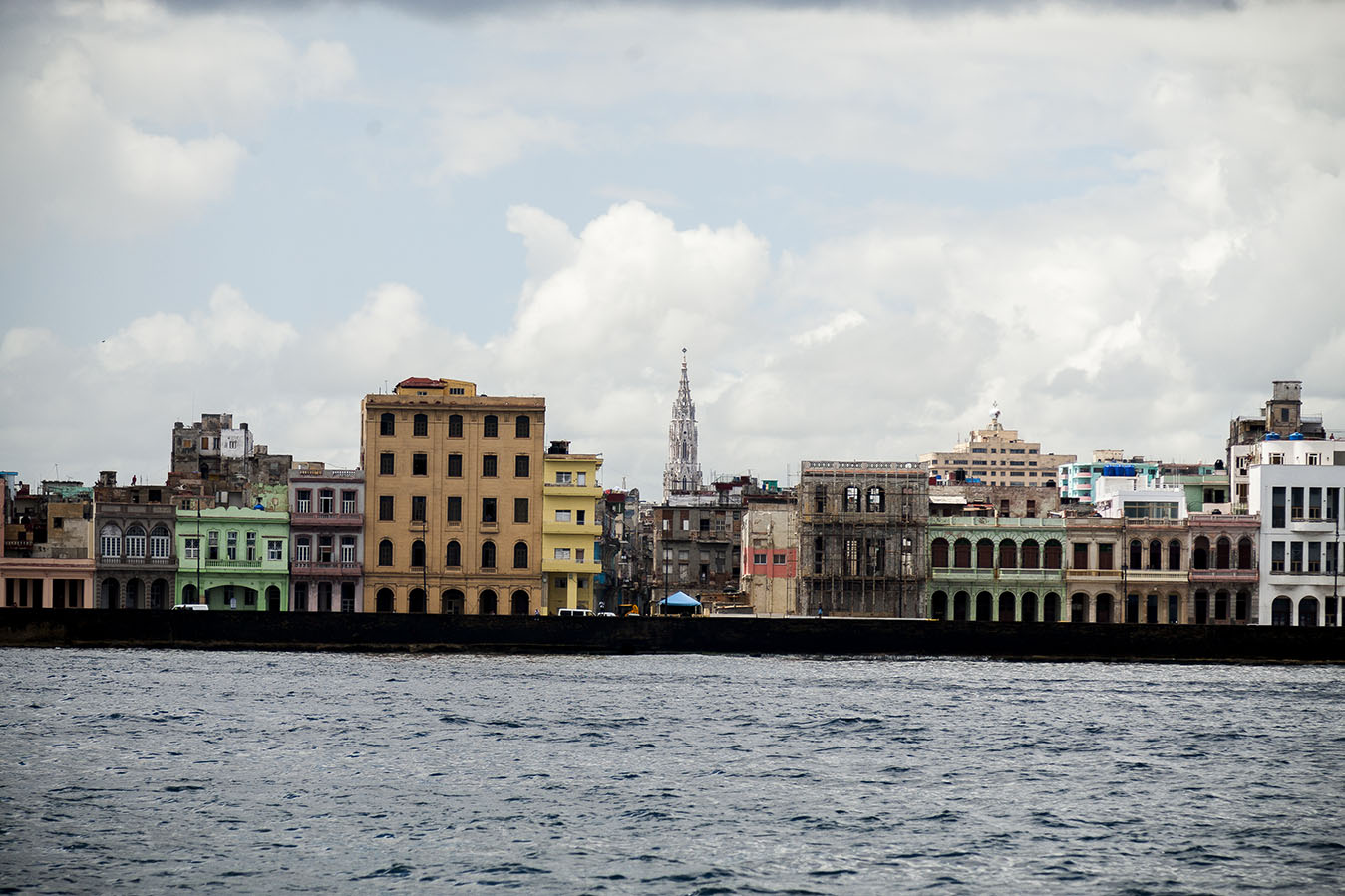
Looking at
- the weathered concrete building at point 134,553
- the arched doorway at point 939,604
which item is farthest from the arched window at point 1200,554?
the weathered concrete building at point 134,553

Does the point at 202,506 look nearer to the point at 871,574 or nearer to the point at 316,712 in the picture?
the point at 871,574

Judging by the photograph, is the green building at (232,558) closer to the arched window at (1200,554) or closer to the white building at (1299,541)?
the arched window at (1200,554)

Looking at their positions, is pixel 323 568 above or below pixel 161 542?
below

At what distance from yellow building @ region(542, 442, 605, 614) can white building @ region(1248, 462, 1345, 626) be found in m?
38.1

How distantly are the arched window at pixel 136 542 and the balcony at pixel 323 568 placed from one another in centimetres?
838

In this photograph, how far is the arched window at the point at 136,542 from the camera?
339 feet

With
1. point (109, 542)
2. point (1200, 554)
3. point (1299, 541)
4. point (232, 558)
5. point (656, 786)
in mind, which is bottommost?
point (656, 786)

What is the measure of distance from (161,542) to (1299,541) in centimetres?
6482

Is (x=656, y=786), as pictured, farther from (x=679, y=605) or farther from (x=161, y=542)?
(x=161, y=542)

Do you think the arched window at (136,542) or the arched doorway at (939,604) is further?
the arched doorway at (939,604)

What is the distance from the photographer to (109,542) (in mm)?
103000

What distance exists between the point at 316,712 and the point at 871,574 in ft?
178

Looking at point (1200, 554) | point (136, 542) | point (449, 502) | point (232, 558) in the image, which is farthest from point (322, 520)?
point (1200, 554)

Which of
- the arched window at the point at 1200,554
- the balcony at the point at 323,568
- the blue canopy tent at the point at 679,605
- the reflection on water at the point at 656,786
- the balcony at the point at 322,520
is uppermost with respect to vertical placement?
the balcony at the point at 322,520
